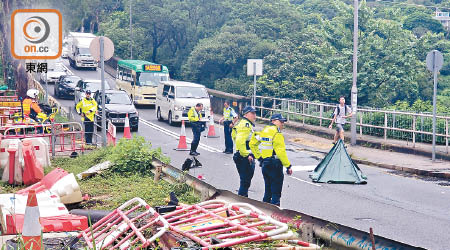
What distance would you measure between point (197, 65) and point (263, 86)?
41.8 ft

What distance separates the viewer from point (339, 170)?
15523 mm

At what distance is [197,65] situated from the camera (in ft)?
157

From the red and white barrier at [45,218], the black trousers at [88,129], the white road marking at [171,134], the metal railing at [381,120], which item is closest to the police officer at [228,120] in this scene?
the white road marking at [171,134]

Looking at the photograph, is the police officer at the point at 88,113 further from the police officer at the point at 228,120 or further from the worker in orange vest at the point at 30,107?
the police officer at the point at 228,120

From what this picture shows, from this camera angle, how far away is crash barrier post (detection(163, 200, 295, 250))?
6.44 m

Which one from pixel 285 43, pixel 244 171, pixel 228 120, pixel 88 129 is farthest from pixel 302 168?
pixel 285 43

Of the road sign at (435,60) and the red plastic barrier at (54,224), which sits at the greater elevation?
the road sign at (435,60)

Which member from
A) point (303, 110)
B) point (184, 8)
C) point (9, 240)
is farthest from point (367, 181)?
point (184, 8)

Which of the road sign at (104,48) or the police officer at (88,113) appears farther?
the police officer at (88,113)

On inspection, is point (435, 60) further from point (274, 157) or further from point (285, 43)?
point (285, 43)

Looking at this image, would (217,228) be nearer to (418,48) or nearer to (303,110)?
(303,110)

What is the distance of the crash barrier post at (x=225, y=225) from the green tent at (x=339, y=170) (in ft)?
25.4

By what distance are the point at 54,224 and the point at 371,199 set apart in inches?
278

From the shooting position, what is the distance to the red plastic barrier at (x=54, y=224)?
8.32 meters
